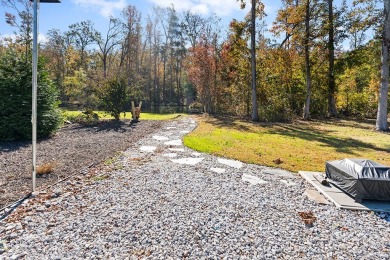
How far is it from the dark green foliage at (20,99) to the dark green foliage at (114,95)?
365 centimetres

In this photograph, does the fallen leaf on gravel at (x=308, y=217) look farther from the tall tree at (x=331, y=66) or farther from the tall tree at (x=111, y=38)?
the tall tree at (x=111, y=38)

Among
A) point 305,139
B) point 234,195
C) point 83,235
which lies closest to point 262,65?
point 305,139

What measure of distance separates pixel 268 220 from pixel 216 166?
7.43 feet

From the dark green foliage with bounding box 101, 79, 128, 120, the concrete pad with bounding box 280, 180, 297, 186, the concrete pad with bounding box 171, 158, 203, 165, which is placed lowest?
the concrete pad with bounding box 280, 180, 297, 186

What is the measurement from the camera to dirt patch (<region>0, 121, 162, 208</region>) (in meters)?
3.98

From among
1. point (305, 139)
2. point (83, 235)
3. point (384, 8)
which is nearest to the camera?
point (83, 235)

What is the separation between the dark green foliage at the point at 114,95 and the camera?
11359mm

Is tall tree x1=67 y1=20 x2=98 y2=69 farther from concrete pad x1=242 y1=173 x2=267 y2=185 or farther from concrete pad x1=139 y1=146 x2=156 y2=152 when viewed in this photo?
concrete pad x1=242 y1=173 x2=267 y2=185

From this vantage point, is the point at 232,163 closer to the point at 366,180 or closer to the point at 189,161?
the point at 189,161

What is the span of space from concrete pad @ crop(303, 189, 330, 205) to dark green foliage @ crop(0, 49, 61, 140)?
7301 millimetres

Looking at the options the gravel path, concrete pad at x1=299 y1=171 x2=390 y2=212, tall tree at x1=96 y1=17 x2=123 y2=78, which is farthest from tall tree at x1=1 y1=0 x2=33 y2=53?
concrete pad at x1=299 y1=171 x2=390 y2=212

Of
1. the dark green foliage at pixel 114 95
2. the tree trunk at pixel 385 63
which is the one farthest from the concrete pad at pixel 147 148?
the tree trunk at pixel 385 63

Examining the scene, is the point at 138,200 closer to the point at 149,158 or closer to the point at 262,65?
the point at 149,158

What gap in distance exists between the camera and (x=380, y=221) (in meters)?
3.21
